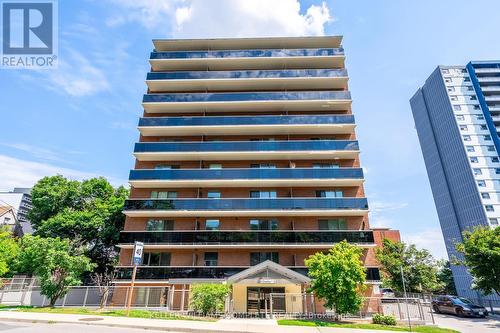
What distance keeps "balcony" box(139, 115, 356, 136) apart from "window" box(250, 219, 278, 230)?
33.9ft

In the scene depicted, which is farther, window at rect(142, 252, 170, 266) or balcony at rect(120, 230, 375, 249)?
window at rect(142, 252, 170, 266)

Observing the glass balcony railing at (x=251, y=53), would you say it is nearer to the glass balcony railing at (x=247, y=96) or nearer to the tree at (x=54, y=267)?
the glass balcony railing at (x=247, y=96)

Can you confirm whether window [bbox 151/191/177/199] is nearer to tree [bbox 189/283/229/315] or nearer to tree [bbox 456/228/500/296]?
tree [bbox 189/283/229/315]

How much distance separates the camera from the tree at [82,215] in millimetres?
32625

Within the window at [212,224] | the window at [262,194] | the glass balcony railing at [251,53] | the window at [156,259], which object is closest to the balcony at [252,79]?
the glass balcony railing at [251,53]

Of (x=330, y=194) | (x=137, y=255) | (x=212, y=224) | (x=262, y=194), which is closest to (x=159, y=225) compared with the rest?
(x=212, y=224)

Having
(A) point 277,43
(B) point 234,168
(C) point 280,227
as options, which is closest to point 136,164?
(B) point 234,168

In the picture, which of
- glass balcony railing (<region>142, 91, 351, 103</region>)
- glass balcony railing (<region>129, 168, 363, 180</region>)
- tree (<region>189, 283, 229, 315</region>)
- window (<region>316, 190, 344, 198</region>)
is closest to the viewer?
tree (<region>189, 283, 229, 315</region>)

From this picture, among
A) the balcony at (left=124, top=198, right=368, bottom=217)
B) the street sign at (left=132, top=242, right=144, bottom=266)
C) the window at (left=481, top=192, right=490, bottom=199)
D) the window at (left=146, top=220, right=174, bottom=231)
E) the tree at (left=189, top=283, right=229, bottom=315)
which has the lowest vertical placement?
the tree at (left=189, top=283, right=229, bottom=315)

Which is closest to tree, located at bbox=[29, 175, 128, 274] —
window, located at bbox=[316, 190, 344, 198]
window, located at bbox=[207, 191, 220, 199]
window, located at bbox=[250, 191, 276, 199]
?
window, located at bbox=[207, 191, 220, 199]

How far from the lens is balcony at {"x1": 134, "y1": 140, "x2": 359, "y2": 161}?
99.5 feet

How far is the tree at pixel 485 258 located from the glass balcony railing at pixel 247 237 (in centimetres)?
1015

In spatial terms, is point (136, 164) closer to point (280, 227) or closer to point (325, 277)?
point (280, 227)

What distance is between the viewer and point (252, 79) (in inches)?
1325
